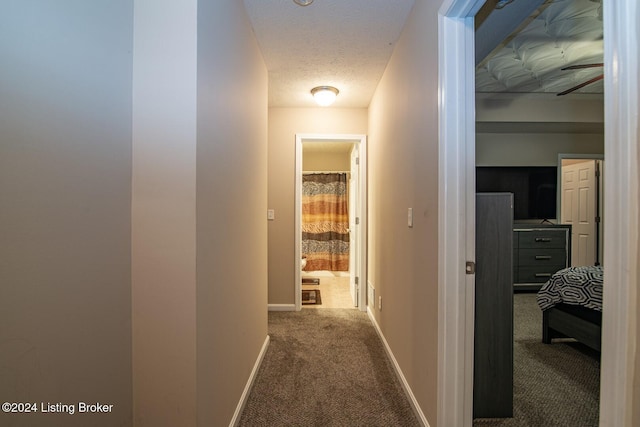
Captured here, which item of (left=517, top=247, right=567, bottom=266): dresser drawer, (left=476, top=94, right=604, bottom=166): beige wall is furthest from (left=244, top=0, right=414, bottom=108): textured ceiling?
(left=517, top=247, right=567, bottom=266): dresser drawer

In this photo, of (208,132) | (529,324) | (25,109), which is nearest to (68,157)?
(25,109)

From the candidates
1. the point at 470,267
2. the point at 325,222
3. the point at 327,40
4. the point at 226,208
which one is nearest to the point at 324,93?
the point at 327,40

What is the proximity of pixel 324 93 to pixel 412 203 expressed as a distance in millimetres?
1723

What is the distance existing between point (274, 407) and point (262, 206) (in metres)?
1.37

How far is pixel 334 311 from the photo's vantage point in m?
3.38

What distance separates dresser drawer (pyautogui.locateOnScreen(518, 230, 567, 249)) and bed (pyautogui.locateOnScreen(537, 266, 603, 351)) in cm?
175

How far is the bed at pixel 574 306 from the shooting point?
2080mm

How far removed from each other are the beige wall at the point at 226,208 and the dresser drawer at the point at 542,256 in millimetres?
4015

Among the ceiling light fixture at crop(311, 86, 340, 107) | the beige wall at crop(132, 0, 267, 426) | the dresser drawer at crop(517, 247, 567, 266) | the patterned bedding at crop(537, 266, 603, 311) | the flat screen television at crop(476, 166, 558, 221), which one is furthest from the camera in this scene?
the flat screen television at crop(476, 166, 558, 221)

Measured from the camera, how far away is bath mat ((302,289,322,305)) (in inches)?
147

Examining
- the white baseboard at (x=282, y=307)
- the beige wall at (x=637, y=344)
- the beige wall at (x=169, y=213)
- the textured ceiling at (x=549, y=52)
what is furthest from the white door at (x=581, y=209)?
the beige wall at (x=169, y=213)

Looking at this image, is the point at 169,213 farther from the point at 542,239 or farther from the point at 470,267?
the point at 542,239

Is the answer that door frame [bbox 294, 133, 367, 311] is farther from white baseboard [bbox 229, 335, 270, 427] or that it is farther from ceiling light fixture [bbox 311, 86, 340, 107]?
white baseboard [bbox 229, 335, 270, 427]

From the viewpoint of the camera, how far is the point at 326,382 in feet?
6.40
